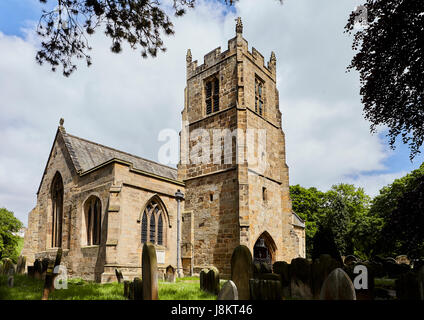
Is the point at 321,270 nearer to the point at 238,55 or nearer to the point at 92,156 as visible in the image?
the point at 238,55

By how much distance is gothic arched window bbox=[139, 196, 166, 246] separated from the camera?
18267mm

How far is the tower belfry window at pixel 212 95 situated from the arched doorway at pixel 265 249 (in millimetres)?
9362

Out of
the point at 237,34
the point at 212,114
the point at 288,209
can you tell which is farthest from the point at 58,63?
the point at 288,209

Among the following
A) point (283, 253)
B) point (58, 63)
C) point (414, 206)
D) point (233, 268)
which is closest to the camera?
point (233, 268)

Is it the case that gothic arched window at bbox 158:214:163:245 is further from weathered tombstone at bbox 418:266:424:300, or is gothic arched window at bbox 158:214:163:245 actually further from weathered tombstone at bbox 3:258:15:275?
weathered tombstone at bbox 418:266:424:300

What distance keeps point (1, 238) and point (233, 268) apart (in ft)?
142

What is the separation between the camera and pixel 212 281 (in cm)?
826

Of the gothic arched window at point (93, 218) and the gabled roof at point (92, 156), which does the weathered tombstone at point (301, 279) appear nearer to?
the gabled roof at point (92, 156)

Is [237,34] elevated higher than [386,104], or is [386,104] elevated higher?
[237,34]

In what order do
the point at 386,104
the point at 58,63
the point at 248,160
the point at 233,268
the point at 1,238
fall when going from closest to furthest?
the point at 233,268 < the point at 58,63 < the point at 386,104 < the point at 248,160 < the point at 1,238

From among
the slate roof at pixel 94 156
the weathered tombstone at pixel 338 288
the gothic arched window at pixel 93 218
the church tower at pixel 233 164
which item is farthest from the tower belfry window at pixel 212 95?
the weathered tombstone at pixel 338 288

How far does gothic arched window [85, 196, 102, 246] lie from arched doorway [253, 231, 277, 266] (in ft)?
32.1
